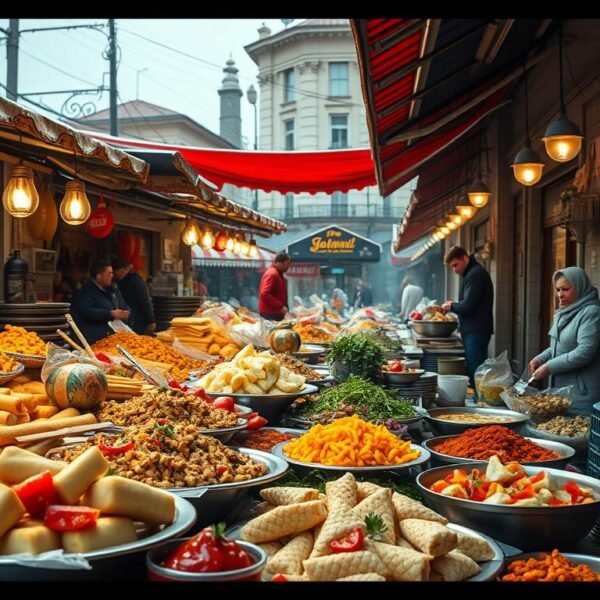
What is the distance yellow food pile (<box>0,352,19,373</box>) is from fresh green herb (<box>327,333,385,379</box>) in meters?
2.20

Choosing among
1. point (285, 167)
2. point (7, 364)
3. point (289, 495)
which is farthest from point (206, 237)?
point (289, 495)

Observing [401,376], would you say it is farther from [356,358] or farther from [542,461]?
[542,461]

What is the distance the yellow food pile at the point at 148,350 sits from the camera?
5.93 meters

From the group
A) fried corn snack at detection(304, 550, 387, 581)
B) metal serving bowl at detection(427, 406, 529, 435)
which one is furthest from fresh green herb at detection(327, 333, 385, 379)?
fried corn snack at detection(304, 550, 387, 581)

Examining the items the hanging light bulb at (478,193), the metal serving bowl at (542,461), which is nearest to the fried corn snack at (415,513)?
the metal serving bowl at (542,461)

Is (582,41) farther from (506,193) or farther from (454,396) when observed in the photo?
(506,193)

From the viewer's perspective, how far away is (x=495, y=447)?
3.32m

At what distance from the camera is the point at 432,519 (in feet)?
8.11

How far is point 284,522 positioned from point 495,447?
4.42 ft

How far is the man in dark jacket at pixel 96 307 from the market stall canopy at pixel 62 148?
106 centimetres

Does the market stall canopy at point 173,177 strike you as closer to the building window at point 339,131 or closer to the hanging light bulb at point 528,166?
the hanging light bulb at point 528,166

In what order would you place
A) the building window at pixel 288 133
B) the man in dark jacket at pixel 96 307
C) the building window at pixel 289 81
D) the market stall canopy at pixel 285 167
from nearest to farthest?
the man in dark jacket at pixel 96 307 → the market stall canopy at pixel 285 167 → the building window at pixel 289 81 → the building window at pixel 288 133

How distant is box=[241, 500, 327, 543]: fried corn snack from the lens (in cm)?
232
